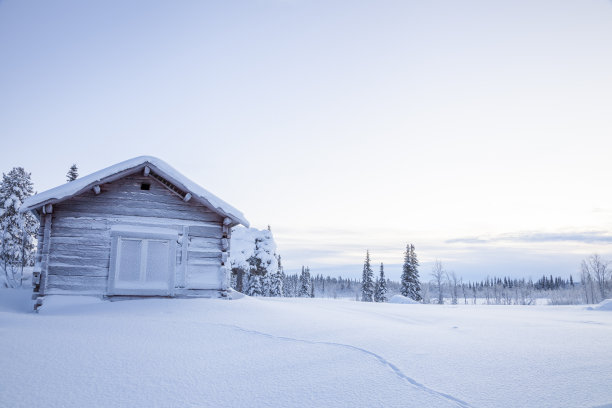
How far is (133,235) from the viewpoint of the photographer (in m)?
12.0

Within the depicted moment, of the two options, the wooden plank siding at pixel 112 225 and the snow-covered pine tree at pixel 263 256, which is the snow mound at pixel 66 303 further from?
the snow-covered pine tree at pixel 263 256

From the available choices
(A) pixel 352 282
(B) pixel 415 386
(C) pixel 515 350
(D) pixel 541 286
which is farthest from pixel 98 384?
(A) pixel 352 282

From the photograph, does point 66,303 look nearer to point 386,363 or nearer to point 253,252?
point 386,363

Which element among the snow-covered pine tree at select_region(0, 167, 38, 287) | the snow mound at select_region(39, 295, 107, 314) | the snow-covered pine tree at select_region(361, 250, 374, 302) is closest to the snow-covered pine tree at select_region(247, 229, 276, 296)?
the snow-covered pine tree at select_region(0, 167, 38, 287)

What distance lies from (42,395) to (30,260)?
39.3 meters

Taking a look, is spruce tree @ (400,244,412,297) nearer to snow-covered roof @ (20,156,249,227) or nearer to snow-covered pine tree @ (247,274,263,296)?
snow-covered pine tree @ (247,274,263,296)

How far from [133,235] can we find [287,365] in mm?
9157

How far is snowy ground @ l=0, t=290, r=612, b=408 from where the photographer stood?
12.4ft

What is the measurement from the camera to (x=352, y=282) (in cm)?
19100

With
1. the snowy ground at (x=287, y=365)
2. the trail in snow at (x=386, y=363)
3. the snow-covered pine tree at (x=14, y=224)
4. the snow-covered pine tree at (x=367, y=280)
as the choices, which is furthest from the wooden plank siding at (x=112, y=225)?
the snow-covered pine tree at (x=367, y=280)

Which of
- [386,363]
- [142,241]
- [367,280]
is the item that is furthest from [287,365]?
[367,280]

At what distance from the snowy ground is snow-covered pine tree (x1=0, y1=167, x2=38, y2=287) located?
2964cm

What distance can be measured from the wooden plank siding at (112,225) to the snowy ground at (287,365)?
3.97 m

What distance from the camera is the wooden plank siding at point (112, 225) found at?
11516 mm
